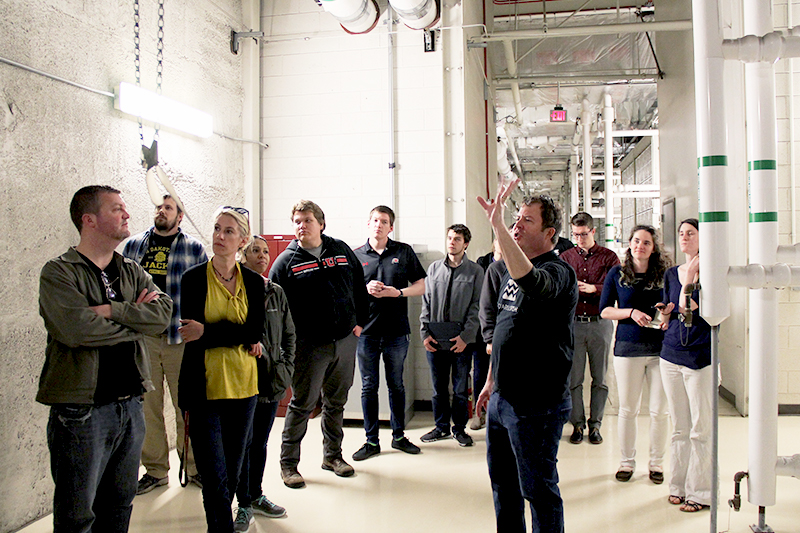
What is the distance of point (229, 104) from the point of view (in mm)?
4902

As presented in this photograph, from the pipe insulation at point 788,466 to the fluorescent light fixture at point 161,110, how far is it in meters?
3.61

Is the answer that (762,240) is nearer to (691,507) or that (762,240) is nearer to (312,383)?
(691,507)

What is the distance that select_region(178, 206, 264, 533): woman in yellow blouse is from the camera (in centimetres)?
233

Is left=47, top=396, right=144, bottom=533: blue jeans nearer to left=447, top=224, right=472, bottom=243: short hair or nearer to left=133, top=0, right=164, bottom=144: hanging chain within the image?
left=133, top=0, right=164, bottom=144: hanging chain

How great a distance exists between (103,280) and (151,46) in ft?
7.78

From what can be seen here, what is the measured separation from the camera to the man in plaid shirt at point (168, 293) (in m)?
3.37

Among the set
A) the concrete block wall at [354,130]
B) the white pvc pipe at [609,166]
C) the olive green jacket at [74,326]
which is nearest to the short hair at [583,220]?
the concrete block wall at [354,130]

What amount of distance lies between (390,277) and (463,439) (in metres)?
1.26

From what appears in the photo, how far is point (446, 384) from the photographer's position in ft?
14.0

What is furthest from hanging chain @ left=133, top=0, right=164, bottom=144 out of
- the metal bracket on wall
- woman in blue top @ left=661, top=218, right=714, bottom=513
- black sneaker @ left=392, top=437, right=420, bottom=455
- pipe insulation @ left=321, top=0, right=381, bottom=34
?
woman in blue top @ left=661, top=218, right=714, bottom=513

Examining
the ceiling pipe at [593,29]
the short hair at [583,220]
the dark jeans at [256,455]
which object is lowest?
the dark jeans at [256,455]

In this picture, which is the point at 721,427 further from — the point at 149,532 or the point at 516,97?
the point at 516,97

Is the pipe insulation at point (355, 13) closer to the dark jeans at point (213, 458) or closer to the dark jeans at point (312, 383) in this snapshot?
the dark jeans at point (312, 383)

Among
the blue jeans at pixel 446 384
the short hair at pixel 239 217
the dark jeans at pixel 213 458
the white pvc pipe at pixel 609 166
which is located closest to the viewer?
the dark jeans at pixel 213 458
